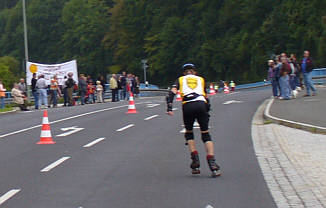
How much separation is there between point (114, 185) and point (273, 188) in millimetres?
2137

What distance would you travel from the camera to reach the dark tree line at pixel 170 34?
6538 centimetres

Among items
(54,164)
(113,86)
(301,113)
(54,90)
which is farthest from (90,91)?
(54,164)

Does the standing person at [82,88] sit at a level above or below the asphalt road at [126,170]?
above

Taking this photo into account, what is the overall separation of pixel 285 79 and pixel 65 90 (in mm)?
14253

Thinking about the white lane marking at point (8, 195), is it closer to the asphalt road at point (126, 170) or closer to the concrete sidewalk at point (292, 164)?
the asphalt road at point (126, 170)

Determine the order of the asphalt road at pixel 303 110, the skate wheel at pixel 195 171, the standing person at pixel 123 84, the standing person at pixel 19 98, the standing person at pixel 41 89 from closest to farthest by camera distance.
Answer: the skate wheel at pixel 195 171, the asphalt road at pixel 303 110, the standing person at pixel 19 98, the standing person at pixel 41 89, the standing person at pixel 123 84

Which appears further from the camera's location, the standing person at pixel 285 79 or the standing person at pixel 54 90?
the standing person at pixel 54 90

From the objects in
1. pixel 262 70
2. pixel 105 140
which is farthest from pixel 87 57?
pixel 105 140

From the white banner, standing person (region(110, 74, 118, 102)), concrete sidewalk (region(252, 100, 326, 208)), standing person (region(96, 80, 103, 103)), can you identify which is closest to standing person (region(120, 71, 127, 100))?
standing person (region(110, 74, 118, 102))

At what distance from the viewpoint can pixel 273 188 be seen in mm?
9047

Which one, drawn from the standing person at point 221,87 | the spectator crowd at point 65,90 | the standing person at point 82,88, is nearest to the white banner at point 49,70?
the spectator crowd at point 65,90

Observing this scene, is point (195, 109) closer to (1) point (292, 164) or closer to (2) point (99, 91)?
(1) point (292, 164)

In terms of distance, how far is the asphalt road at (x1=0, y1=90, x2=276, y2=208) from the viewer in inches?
334

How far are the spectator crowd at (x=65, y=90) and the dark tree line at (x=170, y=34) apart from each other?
2270 cm
